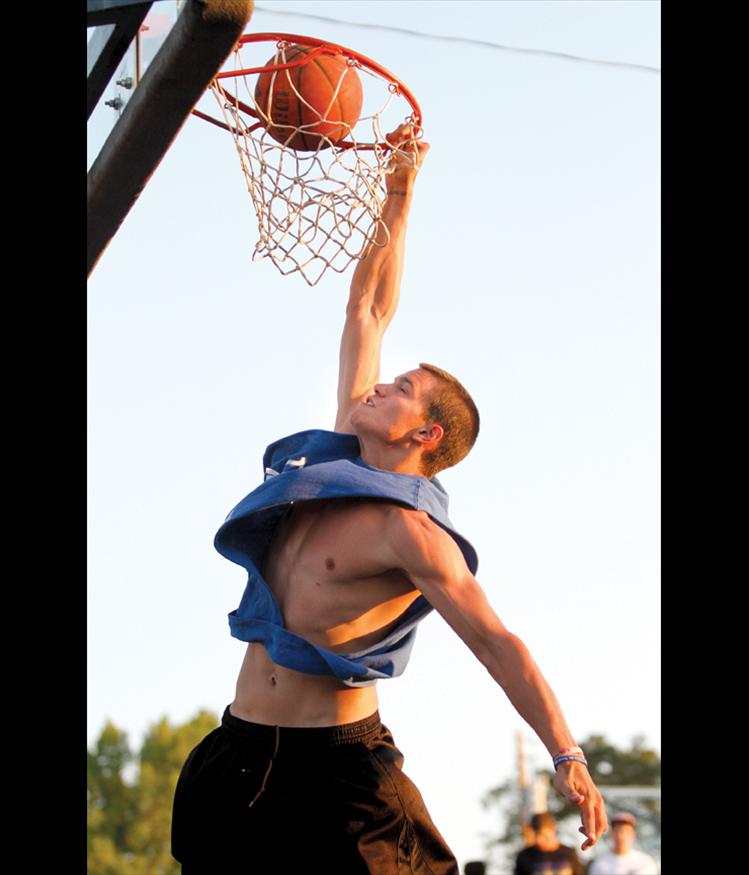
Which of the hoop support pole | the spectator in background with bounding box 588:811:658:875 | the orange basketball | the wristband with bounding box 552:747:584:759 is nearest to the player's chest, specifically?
the wristband with bounding box 552:747:584:759

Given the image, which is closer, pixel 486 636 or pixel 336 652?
pixel 486 636

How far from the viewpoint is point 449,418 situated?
5.48 metres

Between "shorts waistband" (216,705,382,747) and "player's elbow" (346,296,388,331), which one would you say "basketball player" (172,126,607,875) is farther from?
"player's elbow" (346,296,388,331)

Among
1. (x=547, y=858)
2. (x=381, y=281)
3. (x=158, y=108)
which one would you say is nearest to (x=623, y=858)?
(x=547, y=858)

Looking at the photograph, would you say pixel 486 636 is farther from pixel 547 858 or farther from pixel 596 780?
pixel 596 780

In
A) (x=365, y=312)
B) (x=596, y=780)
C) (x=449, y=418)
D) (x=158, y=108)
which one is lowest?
(x=596, y=780)

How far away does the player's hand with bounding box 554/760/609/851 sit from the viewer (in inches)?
178

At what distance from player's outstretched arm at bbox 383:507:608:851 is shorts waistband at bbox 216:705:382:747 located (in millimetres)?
548

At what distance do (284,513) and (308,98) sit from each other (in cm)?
156

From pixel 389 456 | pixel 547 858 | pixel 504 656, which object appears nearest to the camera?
pixel 504 656

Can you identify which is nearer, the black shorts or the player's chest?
the black shorts
